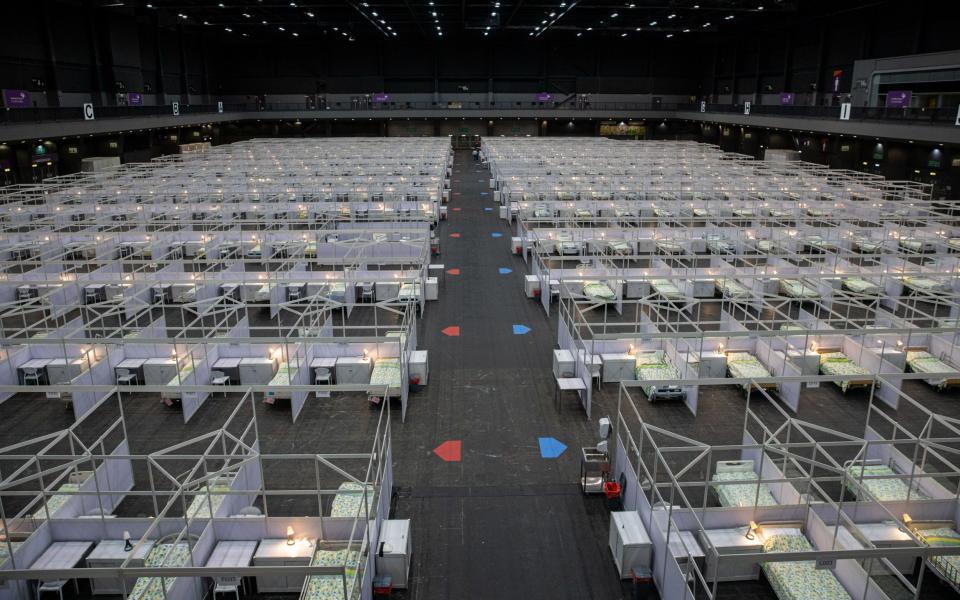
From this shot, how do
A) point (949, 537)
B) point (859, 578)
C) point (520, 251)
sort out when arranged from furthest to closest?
point (520, 251) → point (949, 537) → point (859, 578)

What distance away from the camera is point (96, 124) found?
4475 cm

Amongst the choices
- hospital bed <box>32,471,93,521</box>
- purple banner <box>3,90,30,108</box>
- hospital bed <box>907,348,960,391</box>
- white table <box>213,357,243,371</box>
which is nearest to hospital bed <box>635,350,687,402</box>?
hospital bed <box>907,348,960,391</box>

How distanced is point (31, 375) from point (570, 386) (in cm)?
1403

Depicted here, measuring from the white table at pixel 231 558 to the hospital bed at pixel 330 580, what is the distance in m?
1.13

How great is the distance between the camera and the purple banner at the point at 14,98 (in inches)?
1521

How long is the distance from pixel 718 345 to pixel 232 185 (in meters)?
31.6

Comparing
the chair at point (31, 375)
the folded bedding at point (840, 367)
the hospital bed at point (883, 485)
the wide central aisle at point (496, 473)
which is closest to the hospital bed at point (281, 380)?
the wide central aisle at point (496, 473)

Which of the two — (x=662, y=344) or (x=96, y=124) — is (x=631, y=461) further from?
(x=96, y=124)

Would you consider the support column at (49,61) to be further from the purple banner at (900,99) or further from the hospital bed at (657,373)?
the purple banner at (900,99)

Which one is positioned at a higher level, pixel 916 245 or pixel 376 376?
pixel 916 245

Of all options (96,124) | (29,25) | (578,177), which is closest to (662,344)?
(578,177)

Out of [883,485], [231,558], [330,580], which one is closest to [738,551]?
[883,485]

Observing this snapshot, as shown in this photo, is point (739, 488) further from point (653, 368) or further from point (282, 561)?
point (282, 561)

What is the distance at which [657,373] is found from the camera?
16.5 meters
